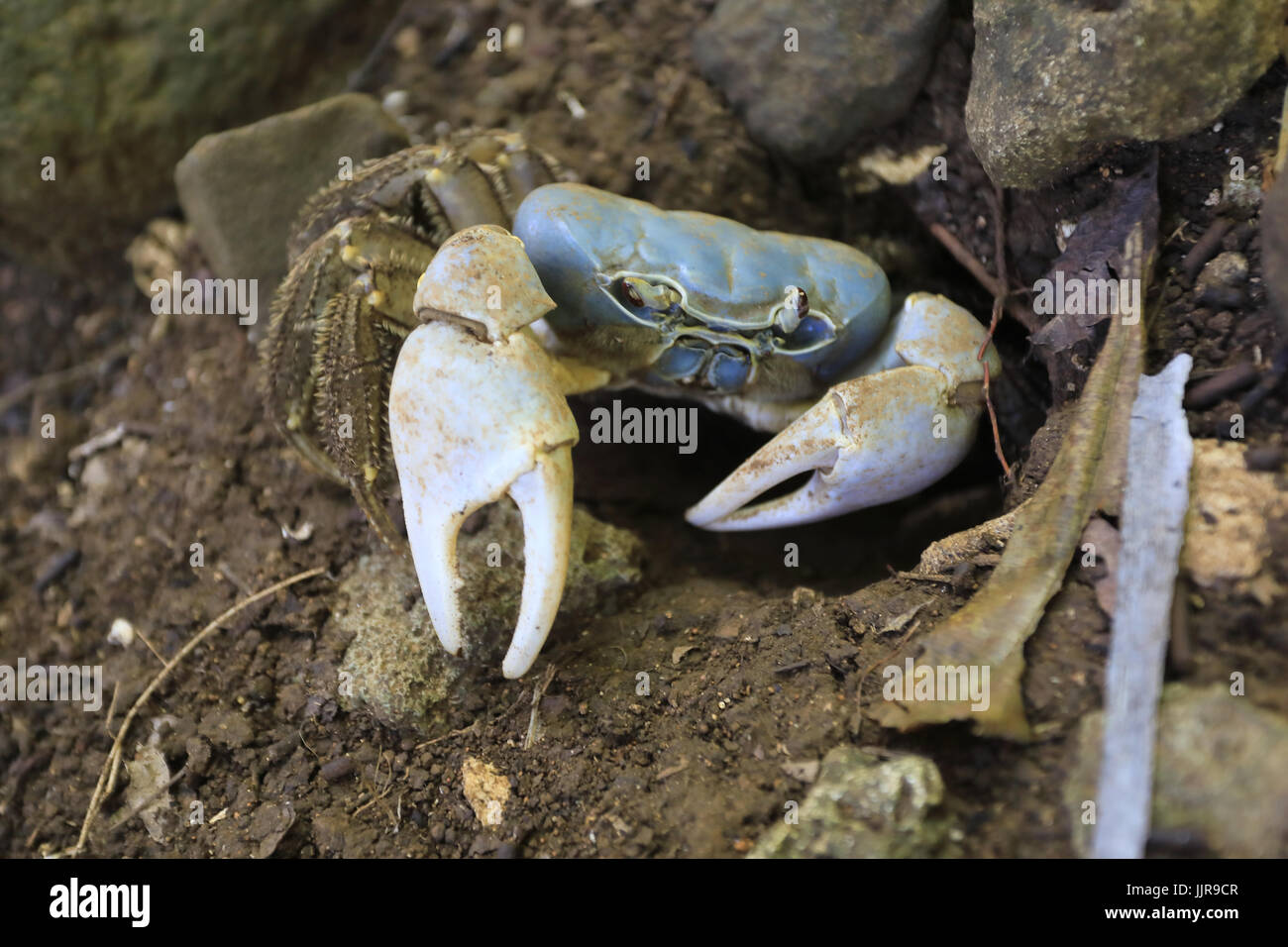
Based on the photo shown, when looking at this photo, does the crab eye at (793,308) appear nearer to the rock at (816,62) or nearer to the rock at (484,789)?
the rock at (816,62)

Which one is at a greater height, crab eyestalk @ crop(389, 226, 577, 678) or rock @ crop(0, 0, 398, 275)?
rock @ crop(0, 0, 398, 275)

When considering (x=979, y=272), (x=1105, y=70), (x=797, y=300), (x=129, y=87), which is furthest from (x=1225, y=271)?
(x=129, y=87)

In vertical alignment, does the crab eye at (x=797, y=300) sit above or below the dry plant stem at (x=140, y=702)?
above

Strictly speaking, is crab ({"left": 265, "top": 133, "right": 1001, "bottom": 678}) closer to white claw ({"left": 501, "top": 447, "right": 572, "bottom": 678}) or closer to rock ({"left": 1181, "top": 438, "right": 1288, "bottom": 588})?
white claw ({"left": 501, "top": 447, "right": 572, "bottom": 678})

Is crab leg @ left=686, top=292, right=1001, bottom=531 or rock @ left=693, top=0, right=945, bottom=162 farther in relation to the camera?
rock @ left=693, top=0, right=945, bottom=162

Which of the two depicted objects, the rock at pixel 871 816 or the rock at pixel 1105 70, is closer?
the rock at pixel 871 816

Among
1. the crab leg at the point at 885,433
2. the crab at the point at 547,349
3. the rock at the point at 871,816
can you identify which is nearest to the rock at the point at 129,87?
the crab at the point at 547,349

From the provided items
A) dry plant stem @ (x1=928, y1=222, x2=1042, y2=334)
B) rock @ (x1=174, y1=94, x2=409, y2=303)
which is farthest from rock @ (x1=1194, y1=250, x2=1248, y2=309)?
rock @ (x1=174, y1=94, x2=409, y2=303)
